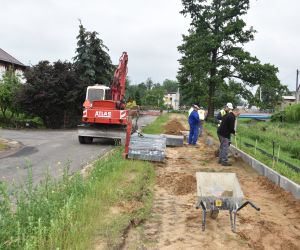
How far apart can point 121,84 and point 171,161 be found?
8.71 m

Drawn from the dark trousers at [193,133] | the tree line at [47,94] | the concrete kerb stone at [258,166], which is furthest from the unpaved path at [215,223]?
the tree line at [47,94]

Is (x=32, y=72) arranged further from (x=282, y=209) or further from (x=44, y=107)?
(x=282, y=209)

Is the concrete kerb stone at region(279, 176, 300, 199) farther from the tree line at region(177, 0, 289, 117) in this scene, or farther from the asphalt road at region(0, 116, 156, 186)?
the tree line at region(177, 0, 289, 117)

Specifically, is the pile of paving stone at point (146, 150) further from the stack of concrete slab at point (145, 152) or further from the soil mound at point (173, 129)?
the soil mound at point (173, 129)

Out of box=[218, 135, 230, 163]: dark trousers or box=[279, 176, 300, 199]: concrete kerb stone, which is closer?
box=[279, 176, 300, 199]: concrete kerb stone

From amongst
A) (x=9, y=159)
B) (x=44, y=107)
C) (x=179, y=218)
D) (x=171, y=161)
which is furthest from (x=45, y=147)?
(x=44, y=107)

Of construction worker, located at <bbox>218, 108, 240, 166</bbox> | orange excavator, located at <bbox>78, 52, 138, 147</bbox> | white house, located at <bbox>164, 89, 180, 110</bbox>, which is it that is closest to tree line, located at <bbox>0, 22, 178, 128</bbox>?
orange excavator, located at <bbox>78, 52, 138, 147</bbox>

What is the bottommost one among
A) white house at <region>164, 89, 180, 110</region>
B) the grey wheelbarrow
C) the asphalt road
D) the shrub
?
the asphalt road

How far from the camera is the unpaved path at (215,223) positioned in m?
6.66

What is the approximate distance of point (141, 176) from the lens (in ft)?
37.4

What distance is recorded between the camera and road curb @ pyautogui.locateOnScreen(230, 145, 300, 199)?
9.88 metres

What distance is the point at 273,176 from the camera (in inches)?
452

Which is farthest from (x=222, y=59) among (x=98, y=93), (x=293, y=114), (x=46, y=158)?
(x=46, y=158)

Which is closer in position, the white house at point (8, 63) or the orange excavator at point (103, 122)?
the orange excavator at point (103, 122)
